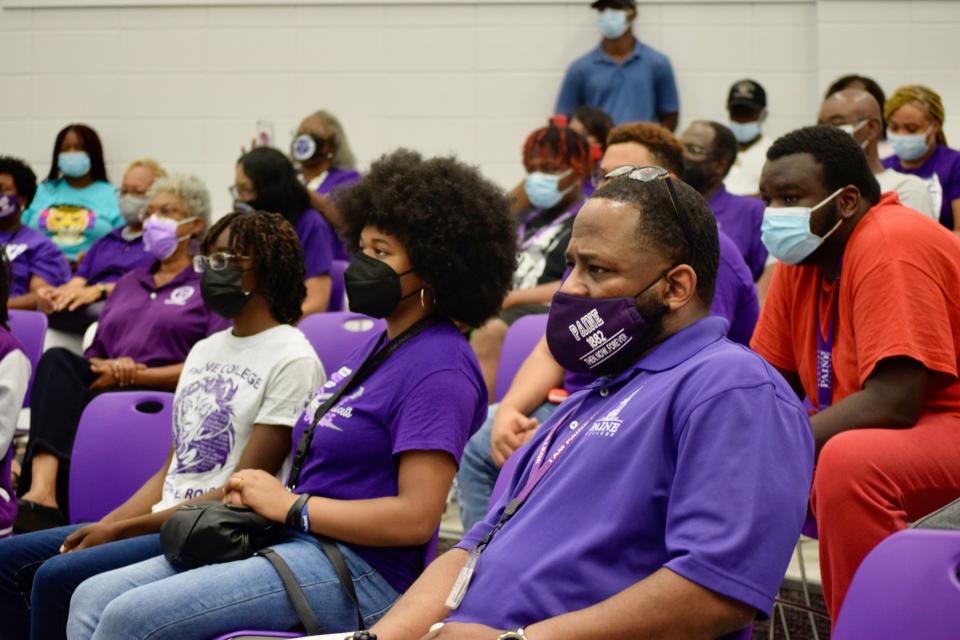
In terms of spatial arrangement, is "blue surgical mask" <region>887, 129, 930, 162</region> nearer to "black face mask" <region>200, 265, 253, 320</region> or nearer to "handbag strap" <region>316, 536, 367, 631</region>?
"black face mask" <region>200, 265, 253, 320</region>

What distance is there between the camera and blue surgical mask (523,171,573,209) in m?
4.38

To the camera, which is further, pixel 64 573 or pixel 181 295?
pixel 181 295

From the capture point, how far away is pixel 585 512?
5.30 ft

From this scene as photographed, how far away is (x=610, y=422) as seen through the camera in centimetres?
165

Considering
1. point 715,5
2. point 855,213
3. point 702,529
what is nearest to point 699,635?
point 702,529

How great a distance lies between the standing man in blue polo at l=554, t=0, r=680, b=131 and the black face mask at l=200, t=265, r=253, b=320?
3.84 m

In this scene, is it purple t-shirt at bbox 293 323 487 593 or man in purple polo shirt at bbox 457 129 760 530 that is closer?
purple t-shirt at bbox 293 323 487 593

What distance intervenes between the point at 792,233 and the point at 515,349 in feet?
3.58

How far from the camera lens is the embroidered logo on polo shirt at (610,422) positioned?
64.5 inches

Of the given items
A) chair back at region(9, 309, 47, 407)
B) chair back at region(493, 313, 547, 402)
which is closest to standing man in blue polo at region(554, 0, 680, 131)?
chair back at region(493, 313, 547, 402)

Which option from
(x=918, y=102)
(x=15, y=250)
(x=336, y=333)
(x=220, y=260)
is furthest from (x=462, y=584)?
(x=15, y=250)

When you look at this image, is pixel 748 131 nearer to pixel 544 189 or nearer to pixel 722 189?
pixel 722 189

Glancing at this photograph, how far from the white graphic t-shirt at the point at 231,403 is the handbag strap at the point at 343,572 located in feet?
1.80

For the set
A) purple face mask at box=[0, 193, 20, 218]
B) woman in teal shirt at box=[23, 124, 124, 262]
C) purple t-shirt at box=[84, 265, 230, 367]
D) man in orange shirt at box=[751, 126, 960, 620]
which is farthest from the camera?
woman in teal shirt at box=[23, 124, 124, 262]
